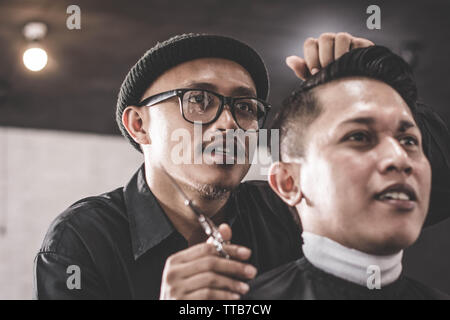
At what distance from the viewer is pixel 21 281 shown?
5.37 meters

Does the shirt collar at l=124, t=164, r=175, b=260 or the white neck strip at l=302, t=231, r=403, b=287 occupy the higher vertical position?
the shirt collar at l=124, t=164, r=175, b=260

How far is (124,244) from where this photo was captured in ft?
3.91

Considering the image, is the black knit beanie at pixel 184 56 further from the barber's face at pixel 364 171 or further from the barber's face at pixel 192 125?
the barber's face at pixel 364 171

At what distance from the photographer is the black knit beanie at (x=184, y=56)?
1233 mm

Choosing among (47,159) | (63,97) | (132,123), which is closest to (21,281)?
(47,159)

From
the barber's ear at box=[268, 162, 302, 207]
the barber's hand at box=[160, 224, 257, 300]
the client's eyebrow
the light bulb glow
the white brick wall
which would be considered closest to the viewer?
the barber's hand at box=[160, 224, 257, 300]

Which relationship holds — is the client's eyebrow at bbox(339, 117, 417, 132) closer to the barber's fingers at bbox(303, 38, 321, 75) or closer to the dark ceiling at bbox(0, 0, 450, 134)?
the barber's fingers at bbox(303, 38, 321, 75)

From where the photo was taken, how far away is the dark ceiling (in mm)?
3082

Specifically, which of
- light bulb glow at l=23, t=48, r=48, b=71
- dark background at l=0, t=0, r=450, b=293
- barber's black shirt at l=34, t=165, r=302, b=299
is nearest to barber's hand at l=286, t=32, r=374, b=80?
barber's black shirt at l=34, t=165, r=302, b=299

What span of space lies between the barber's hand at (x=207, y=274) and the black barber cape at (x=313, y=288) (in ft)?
0.42

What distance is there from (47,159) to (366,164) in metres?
4.61

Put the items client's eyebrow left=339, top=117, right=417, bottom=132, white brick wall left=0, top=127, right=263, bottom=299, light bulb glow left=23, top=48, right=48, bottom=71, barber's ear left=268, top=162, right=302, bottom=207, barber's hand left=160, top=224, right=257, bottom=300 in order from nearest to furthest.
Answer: barber's hand left=160, top=224, right=257, bottom=300 → client's eyebrow left=339, top=117, right=417, bottom=132 → barber's ear left=268, top=162, right=302, bottom=207 → light bulb glow left=23, top=48, right=48, bottom=71 → white brick wall left=0, top=127, right=263, bottom=299

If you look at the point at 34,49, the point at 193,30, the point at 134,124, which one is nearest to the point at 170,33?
the point at 193,30
